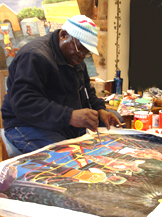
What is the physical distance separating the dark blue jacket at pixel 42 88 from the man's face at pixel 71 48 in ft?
0.10

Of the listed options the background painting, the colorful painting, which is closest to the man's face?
the colorful painting

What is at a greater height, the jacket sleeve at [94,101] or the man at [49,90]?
the man at [49,90]

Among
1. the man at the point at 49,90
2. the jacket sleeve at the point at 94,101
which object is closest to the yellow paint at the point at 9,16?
the jacket sleeve at the point at 94,101

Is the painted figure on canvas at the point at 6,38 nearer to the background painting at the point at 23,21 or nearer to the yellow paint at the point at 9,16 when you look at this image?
the background painting at the point at 23,21

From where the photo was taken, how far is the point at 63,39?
48.7 inches

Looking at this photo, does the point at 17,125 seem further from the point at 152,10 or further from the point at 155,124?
the point at 152,10

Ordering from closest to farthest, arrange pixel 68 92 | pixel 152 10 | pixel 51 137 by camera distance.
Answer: pixel 51 137 < pixel 68 92 < pixel 152 10

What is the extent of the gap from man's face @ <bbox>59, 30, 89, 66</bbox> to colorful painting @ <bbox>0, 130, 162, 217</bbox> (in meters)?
0.43

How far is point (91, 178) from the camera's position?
783 mm

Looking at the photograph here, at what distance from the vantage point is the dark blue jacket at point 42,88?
1.06 meters

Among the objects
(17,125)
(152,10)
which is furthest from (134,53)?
(17,125)

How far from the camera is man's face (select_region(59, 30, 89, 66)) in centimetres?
120

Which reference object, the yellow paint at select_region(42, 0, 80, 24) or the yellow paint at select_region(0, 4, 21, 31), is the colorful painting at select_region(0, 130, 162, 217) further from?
the yellow paint at select_region(42, 0, 80, 24)

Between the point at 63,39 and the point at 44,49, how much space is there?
0.12m
